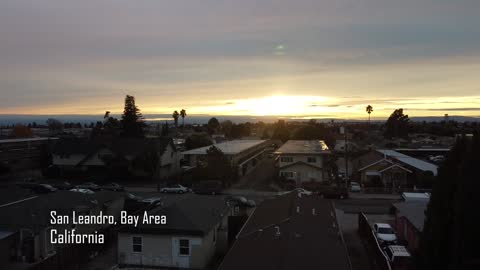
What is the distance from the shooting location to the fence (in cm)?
1600

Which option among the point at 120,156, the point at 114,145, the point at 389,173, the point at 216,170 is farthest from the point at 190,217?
the point at 114,145

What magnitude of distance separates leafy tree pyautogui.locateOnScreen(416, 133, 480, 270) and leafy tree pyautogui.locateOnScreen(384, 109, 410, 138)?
86573 millimetres

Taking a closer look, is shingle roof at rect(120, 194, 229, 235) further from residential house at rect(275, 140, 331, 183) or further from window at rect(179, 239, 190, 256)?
residential house at rect(275, 140, 331, 183)

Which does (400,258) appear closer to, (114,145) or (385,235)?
(385,235)

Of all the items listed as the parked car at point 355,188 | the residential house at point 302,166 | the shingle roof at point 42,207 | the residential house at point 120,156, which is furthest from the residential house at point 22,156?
the parked car at point 355,188

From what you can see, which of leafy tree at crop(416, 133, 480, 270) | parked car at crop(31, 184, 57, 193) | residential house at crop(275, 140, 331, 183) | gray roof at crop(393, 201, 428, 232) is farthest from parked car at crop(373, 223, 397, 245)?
parked car at crop(31, 184, 57, 193)

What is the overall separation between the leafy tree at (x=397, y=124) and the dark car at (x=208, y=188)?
68.1m

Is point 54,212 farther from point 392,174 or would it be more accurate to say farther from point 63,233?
point 392,174

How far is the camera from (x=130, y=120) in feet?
191

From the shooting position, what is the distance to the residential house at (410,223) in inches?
691

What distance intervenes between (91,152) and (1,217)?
26.4 metres

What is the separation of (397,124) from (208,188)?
232 feet

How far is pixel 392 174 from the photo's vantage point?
36250mm

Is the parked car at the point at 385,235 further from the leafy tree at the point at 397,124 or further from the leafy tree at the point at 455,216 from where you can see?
the leafy tree at the point at 397,124
